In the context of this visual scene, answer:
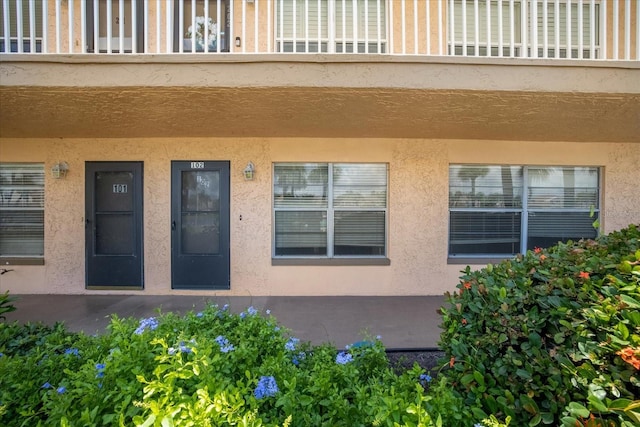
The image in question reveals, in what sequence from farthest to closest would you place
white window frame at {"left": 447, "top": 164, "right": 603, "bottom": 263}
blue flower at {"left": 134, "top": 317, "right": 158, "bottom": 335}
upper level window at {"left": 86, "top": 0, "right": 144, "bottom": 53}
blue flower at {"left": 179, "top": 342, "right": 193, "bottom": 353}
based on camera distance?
white window frame at {"left": 447, "top": 164, "right": 603, "bottom": 263} → upper level window at {"left": 86, "top": 0, "right": 144, "bottom": 53} → blue flower at {"left": 134, "top": 317, "right": 158, "bottom": 335} → blue flower at {"left": 179, "top": 342, "right": 193, "bottom": 353}

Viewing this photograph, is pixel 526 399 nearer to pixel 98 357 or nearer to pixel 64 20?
pixel 98 357

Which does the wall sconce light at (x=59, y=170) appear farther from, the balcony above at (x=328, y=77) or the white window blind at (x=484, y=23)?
the white window blind at (x=484, y=23)

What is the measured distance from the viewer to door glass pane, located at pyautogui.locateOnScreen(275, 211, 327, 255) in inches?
248

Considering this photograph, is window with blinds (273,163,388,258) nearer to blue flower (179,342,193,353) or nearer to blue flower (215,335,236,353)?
blue flower (215,335,236,353)

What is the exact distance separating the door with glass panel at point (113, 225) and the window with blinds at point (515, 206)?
562 cm

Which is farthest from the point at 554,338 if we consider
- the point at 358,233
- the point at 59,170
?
the point at 59,170

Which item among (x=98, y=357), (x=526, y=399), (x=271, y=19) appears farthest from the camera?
(x=271, y=19)

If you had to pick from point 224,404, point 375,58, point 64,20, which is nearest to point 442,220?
point 375,58

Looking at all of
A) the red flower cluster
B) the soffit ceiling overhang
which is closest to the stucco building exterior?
the soffit ceiling overhang

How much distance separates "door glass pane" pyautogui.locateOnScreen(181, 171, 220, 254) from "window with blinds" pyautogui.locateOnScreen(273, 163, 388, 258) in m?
1.06

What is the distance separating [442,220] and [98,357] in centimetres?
542

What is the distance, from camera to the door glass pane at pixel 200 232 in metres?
6.20

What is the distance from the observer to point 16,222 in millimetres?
6297

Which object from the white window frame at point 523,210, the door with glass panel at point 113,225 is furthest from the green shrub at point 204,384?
the white window frame at point 523,210
